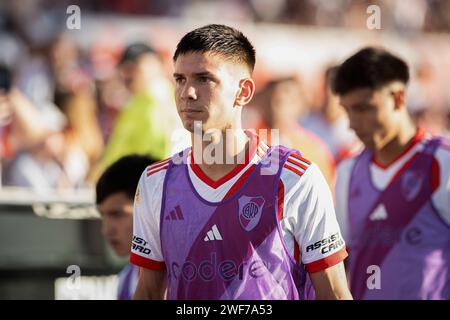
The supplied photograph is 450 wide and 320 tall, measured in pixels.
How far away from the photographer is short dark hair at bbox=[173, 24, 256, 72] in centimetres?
393

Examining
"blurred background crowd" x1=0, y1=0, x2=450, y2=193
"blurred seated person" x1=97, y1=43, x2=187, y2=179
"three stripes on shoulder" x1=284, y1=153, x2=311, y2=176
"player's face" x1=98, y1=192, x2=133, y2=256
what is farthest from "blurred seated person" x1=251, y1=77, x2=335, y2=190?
"three stripes on shoulder" x1=284, y1=153, x2=311, y2=176

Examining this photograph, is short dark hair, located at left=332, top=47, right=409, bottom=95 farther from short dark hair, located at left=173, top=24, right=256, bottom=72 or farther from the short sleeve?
the short sleeve

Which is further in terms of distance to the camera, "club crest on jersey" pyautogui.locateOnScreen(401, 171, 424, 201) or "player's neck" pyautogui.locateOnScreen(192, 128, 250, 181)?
"club crest on jersey" pyautogui.locateOnScreen(401, 171, 424, 201)

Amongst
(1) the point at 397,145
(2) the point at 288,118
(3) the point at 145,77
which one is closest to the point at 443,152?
(1) the point at 397,145

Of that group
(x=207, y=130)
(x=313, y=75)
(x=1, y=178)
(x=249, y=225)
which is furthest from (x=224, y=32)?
(x=313, y=75)

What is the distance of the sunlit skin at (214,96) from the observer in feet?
12.7

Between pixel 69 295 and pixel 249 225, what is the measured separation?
5191 mm

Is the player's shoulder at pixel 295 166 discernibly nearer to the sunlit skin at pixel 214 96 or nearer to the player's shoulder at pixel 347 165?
the sunlit skin at pixel 214 96

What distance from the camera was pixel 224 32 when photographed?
158 inches

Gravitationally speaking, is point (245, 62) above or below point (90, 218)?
above

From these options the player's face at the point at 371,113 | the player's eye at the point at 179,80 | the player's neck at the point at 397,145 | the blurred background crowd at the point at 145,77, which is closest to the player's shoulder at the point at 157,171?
the player's eye at the point at 179,80

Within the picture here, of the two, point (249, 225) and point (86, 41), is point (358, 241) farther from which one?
point (86, 41)

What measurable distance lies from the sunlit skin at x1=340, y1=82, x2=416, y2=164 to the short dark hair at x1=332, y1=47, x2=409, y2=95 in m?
0.04

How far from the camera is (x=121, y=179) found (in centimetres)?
555
